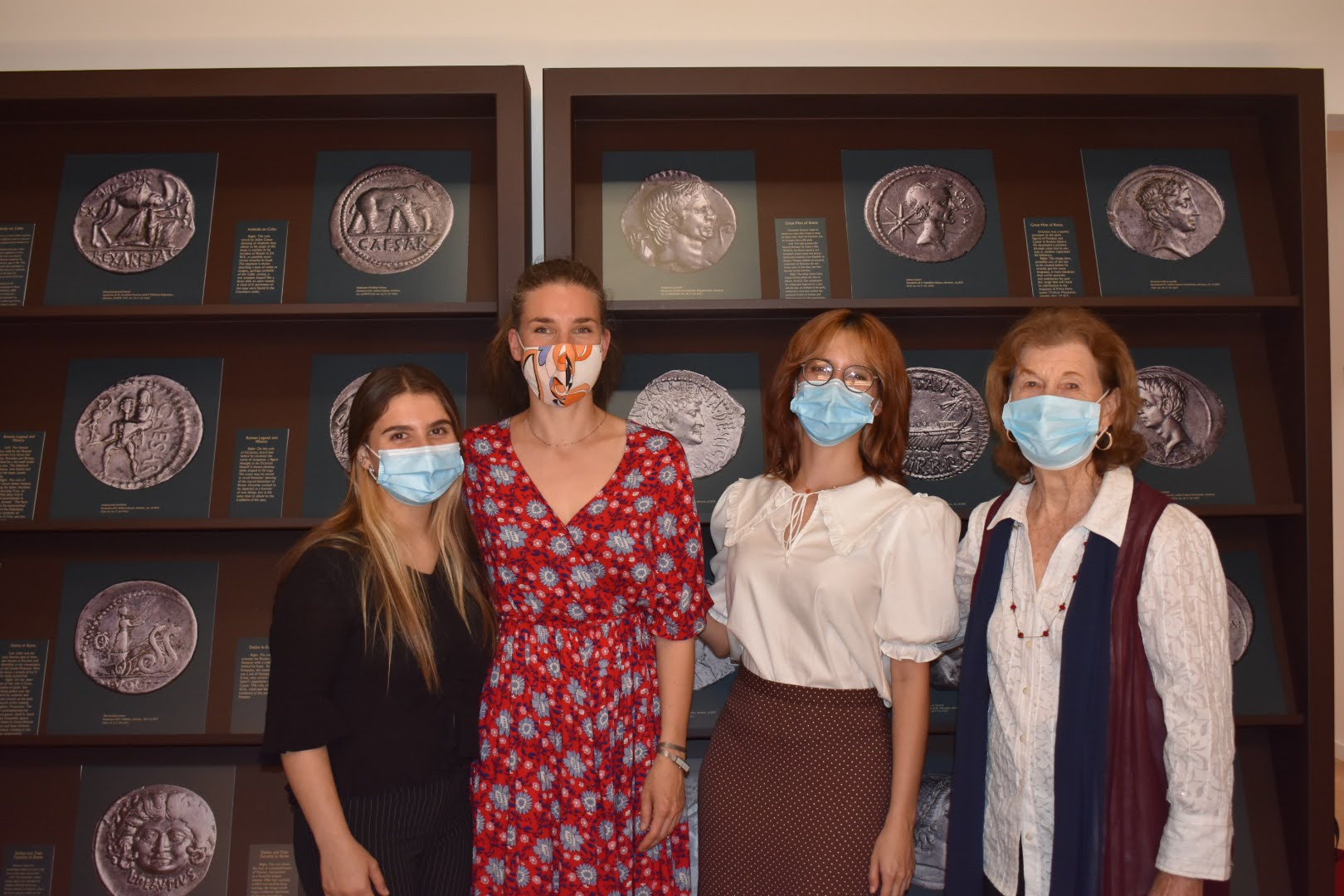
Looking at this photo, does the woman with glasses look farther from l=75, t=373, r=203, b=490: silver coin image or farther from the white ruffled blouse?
l=75, t=373, r=203, b=490: silver coin image

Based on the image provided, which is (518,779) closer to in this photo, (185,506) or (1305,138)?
(185,506)

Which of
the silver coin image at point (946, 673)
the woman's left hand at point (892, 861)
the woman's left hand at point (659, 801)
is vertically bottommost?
the woman's left hand at point (892, 861)

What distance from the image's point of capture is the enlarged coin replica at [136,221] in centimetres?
261

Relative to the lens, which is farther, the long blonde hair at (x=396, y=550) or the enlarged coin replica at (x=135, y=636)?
the enlarged coin replica at (x=135, y=636)

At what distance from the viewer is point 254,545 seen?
2.59 metres

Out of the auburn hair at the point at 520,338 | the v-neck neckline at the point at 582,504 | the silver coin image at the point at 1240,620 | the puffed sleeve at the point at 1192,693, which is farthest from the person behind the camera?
the silver coin image at the point at 1240,620

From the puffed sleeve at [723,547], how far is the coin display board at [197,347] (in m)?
0.87

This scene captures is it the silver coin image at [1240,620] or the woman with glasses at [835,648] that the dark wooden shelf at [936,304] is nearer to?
the woman with glasses at [835,648]

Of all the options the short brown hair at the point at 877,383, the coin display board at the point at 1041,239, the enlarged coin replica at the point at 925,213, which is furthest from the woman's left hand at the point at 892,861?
the enlarged coin replica at the point at 925,213

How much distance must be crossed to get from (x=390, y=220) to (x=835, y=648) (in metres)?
1.75

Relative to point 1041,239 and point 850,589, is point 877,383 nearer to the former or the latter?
point 850,589

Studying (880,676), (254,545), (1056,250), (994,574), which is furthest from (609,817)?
(1056,250)

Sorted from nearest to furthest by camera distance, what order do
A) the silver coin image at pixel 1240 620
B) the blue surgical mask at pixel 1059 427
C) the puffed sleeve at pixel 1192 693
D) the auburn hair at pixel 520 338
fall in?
the puffed sleeve at pixel 1192 693
the blue surgical mask at pixel 1059 427
the auburn hair at pixel 520 338
the silver coin image at pixel 1240 620

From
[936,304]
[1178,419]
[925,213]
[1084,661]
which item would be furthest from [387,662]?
[1178,419]
